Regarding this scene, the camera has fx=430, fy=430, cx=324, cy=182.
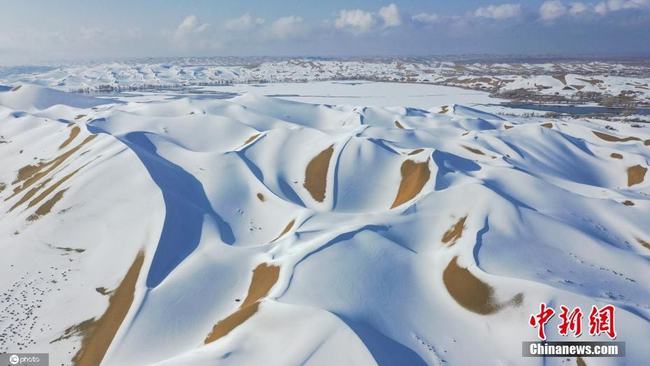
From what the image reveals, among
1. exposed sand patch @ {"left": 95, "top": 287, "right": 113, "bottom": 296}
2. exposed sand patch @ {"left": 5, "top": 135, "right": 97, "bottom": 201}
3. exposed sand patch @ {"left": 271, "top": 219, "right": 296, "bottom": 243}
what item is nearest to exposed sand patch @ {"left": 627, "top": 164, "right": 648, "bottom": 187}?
exposed sand patch @ {"left": 271, "top": 219, "right": 296, "bottom": 243}

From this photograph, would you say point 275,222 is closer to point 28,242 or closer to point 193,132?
point 28,242

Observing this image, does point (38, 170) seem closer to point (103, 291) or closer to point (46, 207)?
point (46, 207)

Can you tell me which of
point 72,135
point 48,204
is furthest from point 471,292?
point 72,135

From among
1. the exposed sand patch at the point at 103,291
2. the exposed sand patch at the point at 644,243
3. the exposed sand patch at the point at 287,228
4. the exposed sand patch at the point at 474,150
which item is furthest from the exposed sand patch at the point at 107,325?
the exposed sand patch at the point at 474,150

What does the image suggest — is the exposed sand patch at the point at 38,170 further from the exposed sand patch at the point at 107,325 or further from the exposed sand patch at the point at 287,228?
the exposed sand patch at the point at 287,228

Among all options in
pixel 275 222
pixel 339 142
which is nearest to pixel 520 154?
pixel 339 142

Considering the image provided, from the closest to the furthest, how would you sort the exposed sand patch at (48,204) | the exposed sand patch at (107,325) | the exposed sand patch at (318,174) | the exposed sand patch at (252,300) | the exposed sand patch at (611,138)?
1. the exposed sand patch at (107,325)
2. the exposed sand patch at (252,300)
3. the exposed sand patch at (48,204)
4. the exposed sand patch at (318,174)
5. the exposed sand patch at (611,138)

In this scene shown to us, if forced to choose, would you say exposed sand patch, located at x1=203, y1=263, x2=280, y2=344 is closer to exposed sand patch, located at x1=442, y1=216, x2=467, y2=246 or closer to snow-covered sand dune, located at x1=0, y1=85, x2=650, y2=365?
snow-covered sand dune, located at x1=0, y1=85, x2=650, y2=365
